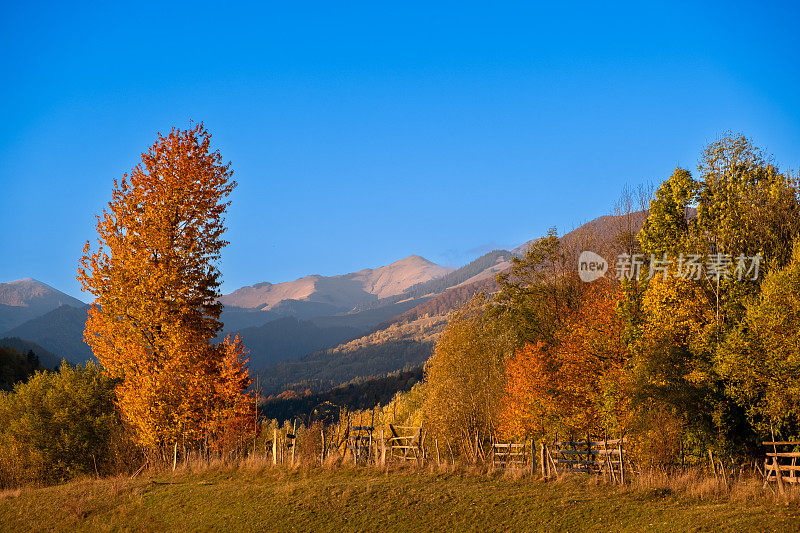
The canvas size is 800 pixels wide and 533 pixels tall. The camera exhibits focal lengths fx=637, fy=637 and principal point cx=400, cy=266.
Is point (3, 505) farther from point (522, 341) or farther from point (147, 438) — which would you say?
point (522, 341)

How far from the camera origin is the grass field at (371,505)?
1970 cm

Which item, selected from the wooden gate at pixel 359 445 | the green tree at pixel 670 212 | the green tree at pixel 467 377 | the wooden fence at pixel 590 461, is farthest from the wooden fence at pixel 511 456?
the green tree at pixel 670 212

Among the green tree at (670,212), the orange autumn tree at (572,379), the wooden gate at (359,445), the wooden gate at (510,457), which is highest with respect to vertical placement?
the green tree at (670,212)

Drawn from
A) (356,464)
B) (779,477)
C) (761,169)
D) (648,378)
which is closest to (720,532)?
(779,477)

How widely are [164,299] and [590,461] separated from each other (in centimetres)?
2184

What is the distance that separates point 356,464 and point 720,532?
1538cm

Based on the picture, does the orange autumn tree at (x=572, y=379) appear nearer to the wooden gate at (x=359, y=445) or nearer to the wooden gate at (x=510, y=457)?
the wooden gate at (x=510, y=457)

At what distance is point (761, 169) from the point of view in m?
37.4

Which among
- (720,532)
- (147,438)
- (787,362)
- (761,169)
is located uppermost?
(761,169)

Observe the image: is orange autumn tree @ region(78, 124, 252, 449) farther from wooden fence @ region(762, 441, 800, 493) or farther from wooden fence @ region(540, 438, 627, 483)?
wooden fence @ region(762, 441, 800, 493)

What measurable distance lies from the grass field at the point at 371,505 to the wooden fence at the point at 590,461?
169 centimetres

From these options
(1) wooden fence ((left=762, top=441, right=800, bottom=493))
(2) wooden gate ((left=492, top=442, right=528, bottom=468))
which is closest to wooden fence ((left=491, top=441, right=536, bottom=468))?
(2) wooden gate ((left=492, top=442, right=528, bottom=468))

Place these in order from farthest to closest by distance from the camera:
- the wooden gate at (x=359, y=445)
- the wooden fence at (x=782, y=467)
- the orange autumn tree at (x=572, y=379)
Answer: the orange autumn tree at (x=572, y=379) → the wooden gate at (x=359, y=445) → the wooden fence at (x=782, y=467)

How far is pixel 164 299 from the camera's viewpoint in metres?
29.9
